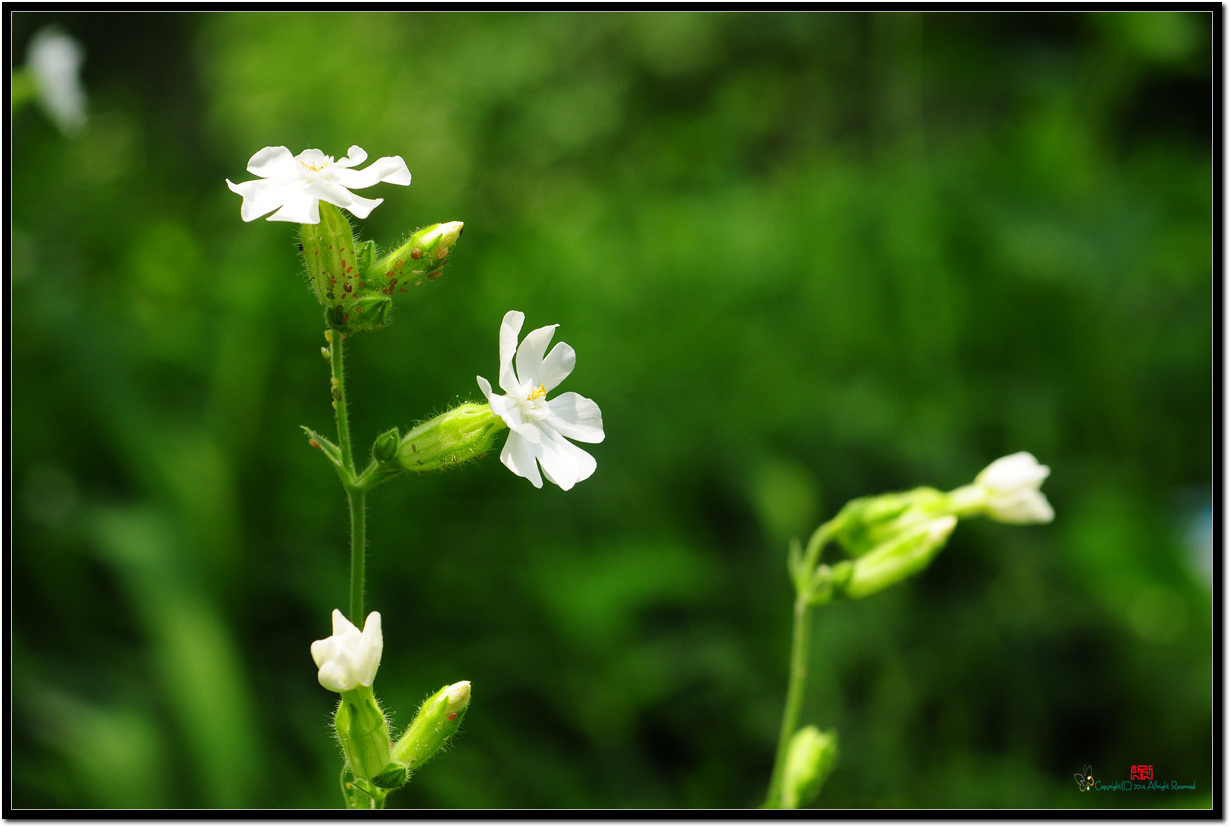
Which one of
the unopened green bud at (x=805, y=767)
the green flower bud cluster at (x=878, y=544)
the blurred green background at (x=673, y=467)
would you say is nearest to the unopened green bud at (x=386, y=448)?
the green flower bud cluster at (x=878, y=544)

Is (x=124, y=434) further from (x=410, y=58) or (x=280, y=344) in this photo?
(x=410, y=58)

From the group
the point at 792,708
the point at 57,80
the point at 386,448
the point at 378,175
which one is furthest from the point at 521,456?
the point at 57,80

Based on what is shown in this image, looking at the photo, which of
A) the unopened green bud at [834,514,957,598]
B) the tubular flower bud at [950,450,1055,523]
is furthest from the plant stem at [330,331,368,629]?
the tubular flower bud at [950,450,1055,523]

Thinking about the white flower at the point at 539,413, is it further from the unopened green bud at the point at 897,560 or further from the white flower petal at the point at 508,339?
the unopened green bud at the point at 897,560

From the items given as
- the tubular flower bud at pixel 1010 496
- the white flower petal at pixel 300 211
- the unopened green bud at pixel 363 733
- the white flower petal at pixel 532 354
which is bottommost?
the unopened green bud at pixel 363 733

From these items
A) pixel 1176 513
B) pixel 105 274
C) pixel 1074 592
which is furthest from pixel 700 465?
pixel 105 274

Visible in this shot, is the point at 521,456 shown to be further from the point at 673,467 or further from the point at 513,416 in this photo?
the point at 673,467

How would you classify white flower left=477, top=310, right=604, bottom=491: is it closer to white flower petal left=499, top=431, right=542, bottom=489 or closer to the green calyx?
white flower petal left=499, top=431, right=542, bottom=489
